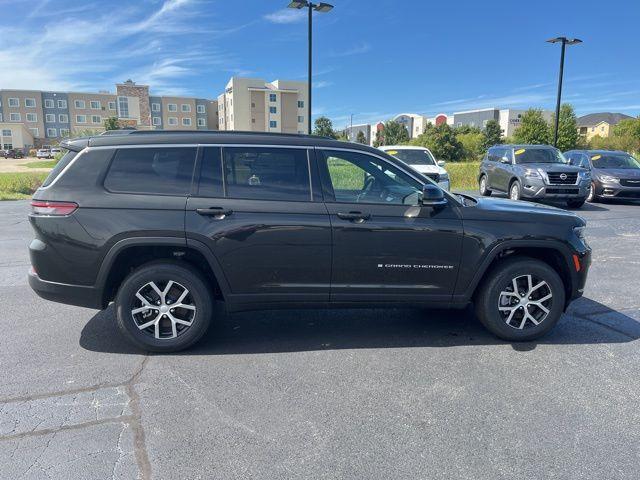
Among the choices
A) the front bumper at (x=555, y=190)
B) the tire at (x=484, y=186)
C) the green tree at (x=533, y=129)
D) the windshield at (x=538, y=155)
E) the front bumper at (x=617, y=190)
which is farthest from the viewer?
the green tree at (x=533, y=129)

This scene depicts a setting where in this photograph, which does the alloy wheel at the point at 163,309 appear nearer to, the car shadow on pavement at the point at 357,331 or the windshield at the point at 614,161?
the car shadow on pavement at the point at 357,331

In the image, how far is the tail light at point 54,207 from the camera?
149 inches

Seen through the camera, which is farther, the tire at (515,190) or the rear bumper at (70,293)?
the tire at (515,190)

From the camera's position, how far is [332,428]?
2941 mm

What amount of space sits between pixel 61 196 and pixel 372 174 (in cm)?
257

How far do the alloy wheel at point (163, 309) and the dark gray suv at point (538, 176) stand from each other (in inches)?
459

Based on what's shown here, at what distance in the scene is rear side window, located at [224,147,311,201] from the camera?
3.94m

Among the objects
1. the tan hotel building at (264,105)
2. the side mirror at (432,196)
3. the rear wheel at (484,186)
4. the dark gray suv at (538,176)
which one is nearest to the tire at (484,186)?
the rear wheel at (484,186)

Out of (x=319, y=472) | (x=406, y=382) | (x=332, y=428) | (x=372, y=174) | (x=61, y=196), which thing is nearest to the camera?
(x=319, y=472)

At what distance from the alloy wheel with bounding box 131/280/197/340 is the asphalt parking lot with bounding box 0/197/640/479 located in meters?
0.24

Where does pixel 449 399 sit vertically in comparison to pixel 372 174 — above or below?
below

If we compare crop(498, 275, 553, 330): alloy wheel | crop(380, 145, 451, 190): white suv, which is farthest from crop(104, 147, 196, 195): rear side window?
crop(380, 145, 451, 190): white suv

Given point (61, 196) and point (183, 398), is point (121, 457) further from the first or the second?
point (61, 196)

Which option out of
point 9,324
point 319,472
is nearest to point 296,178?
point 319,472
